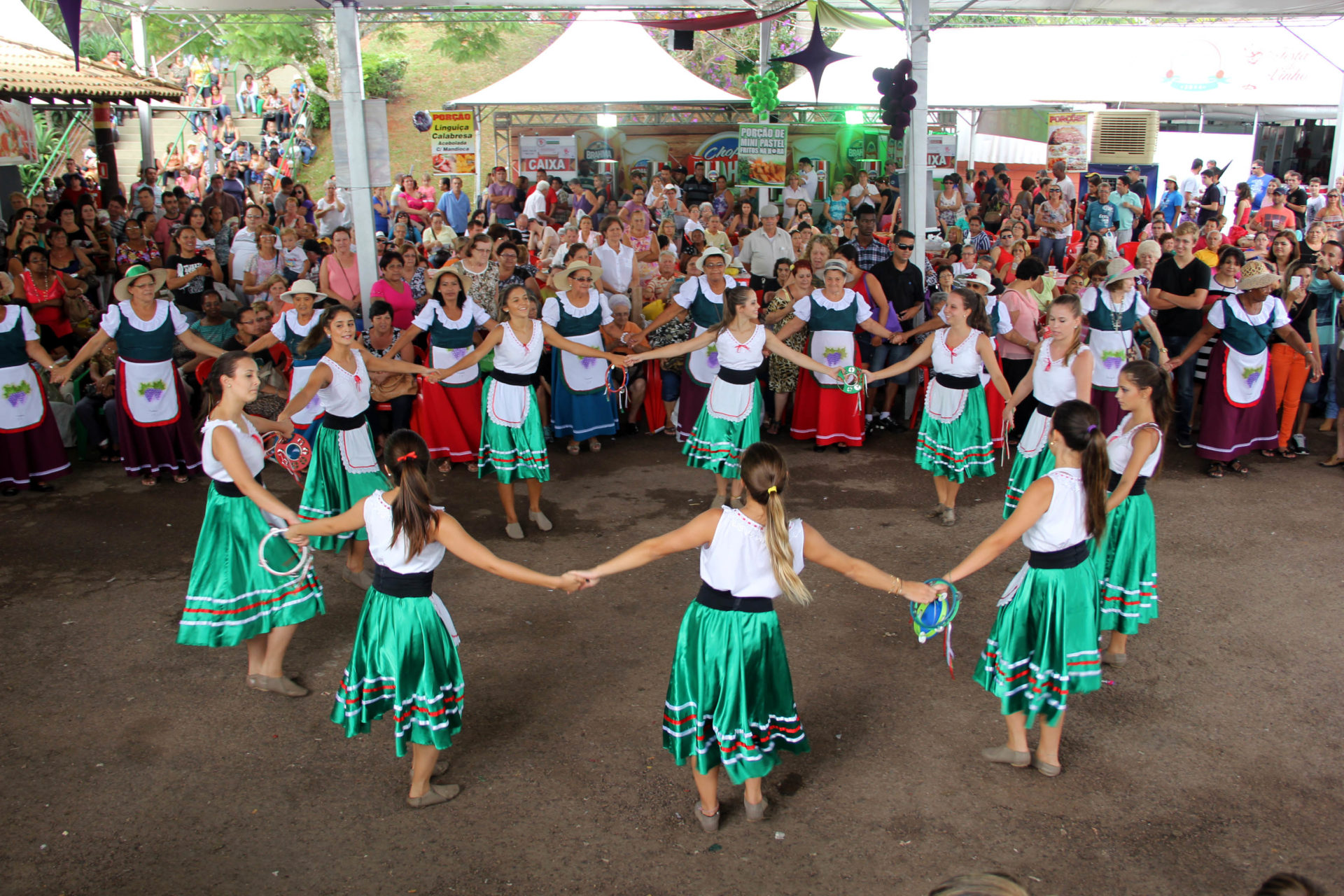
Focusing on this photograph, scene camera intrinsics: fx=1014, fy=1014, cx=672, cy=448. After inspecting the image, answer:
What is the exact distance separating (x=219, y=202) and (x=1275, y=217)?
14.6 metres

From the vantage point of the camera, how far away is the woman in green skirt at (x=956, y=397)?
21.8 ft

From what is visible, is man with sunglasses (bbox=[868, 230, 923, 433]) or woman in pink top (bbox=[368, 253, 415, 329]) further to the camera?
man with sunglasses (bbox=[868, 230, 923, 433])

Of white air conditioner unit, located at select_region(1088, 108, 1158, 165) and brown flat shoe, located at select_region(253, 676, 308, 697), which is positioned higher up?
white air conditioner unit, located at select_region(1088, 108, 1158, 165)

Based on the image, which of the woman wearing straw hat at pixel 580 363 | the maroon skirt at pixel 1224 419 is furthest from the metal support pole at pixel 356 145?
the maroon skirt at pixel 1224 419

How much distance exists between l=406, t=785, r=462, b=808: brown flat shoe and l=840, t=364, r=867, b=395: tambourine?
3.85 metres

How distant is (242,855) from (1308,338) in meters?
8.85

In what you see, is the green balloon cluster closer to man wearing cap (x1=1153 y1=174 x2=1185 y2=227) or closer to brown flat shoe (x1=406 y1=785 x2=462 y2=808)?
man wearing cap (x1=1153 y1=174 x2=1185 y2=227)

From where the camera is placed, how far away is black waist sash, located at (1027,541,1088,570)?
12.9ft

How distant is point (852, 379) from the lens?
7.00m

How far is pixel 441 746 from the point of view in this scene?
12.6 ft

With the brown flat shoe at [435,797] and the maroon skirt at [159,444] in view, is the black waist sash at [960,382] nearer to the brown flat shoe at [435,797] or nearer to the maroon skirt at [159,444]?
the brown flat shoe at [435,797]

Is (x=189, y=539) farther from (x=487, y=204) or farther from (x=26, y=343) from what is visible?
(x=487, y=204)

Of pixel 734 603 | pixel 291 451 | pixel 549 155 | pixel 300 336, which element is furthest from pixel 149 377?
pixel 549 155

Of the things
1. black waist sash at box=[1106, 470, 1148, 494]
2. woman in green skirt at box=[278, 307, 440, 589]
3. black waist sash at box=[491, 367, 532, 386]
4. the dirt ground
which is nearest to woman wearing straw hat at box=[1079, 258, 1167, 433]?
the dirt ground
